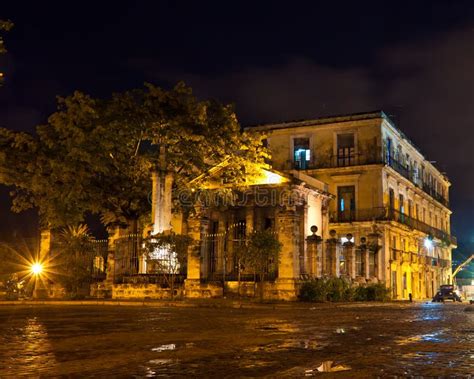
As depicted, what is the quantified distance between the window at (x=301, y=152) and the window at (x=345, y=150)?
236 cm

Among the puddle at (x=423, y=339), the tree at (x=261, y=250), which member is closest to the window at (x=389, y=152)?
the tree at (x=261, y=250)

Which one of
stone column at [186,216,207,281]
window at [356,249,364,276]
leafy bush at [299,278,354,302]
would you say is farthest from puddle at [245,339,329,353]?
window at [356,249,364,276]

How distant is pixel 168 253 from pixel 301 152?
24.5 metres

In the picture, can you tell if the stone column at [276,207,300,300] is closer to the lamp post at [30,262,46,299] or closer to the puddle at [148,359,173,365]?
the lamp post at [30,262,46,299]

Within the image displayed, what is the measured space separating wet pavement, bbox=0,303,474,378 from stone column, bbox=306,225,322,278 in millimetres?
13362

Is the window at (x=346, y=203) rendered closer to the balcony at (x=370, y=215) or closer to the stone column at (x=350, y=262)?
the balcony at (x=370, y=215)

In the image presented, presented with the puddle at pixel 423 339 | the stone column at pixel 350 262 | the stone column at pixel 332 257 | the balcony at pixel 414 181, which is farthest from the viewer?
the balcony at pixel 414 181

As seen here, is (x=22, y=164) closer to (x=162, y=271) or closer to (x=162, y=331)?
(x=162, y=271)

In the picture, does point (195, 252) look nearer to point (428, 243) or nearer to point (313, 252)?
point (313, 252)

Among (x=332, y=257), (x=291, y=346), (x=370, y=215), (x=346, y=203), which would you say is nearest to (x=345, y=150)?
(x=346, y=203)

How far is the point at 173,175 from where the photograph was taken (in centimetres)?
2828

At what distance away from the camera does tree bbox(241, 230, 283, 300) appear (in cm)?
2248

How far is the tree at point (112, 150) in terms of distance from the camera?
1030 inches

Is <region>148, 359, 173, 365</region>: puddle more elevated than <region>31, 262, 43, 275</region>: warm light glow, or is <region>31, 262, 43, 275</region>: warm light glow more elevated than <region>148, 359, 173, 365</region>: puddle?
<region>31, 262, 43, 275</region>: warm light glow
